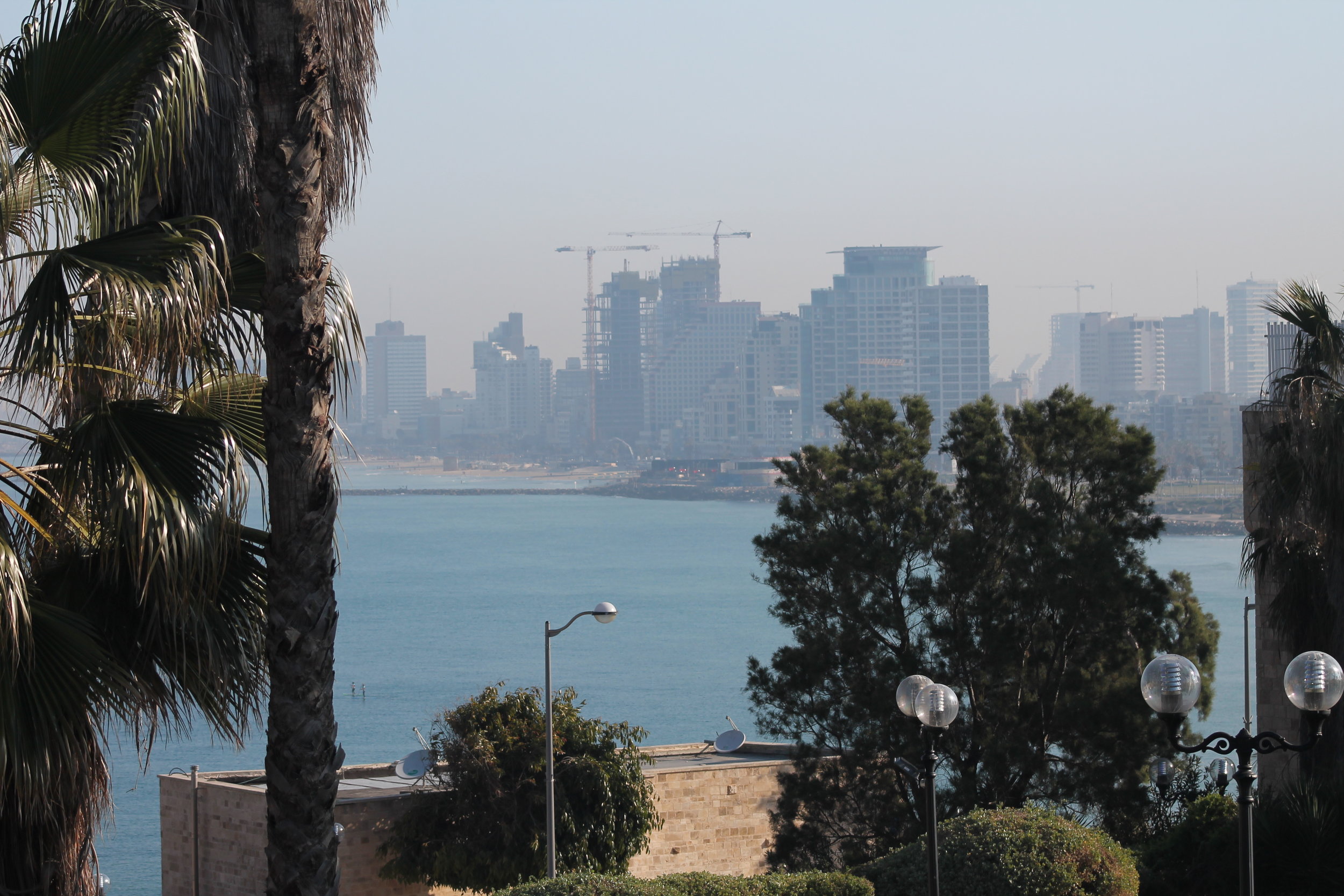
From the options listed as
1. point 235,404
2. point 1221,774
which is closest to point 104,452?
point 235,404

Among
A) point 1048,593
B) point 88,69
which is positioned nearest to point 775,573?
point 1048,593

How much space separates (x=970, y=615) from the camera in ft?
62.1

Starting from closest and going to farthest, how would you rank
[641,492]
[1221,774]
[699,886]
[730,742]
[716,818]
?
[699,886] → [1221,774] → [716,818] → [730,742] → [641,492]

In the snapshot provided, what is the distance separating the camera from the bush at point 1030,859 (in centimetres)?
1057

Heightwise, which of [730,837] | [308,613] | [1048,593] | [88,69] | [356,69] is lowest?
[730,837]

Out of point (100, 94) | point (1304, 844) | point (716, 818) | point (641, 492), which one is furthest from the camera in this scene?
point (641, 492)

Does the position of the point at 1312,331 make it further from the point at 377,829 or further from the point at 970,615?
the point at 377,829

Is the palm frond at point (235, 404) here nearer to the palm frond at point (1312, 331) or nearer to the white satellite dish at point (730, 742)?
the palm frond at point (1312, 331)

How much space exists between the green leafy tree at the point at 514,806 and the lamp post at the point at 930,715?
10.7 metres

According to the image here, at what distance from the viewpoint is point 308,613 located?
14.5 ft

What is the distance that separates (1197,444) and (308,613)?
549 feet

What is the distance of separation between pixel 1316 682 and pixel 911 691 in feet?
9.08

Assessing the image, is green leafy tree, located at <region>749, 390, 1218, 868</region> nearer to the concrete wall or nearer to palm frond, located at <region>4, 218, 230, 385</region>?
the concrete wall

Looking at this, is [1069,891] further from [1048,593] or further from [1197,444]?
[1197,444]
